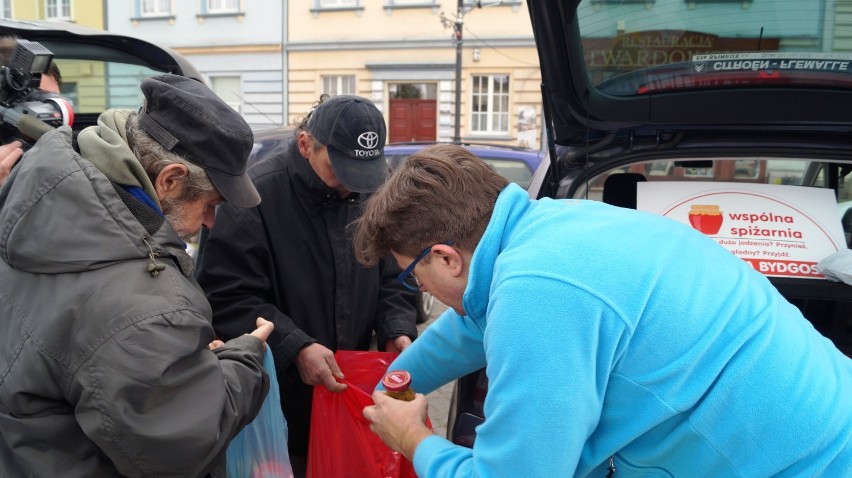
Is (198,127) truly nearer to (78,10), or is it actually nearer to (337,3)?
(337,3)

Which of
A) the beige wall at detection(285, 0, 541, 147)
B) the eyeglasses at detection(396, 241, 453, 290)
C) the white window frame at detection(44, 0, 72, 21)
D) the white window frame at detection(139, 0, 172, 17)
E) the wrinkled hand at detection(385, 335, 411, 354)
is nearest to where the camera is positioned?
the eyeglasses at detection(396, 241, 453, 290)

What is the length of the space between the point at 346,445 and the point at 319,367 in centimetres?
24

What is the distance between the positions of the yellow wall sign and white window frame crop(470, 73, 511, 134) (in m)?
17.0

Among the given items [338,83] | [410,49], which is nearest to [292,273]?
[410,49]

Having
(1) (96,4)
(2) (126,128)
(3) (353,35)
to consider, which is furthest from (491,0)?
(2) (126,128)

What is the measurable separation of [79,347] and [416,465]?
0.64 metres

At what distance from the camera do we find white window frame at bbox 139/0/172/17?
21556 millimetres

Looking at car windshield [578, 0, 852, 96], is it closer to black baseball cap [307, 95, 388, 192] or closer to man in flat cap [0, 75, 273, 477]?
black baseball cap [307, 95, 388, 192]

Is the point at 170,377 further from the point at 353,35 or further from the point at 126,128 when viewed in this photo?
the point at 353,35

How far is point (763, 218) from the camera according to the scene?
2271 millimetres

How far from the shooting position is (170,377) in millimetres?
1176

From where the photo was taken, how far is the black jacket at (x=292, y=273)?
6.82 feet

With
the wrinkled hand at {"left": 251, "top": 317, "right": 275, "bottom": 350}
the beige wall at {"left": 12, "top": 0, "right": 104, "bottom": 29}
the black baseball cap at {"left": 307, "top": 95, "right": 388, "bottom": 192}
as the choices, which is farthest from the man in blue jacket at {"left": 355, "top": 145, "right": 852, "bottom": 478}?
the beige wall at {"left": 12, "top": 0, "right": 104, "bottom": 29}

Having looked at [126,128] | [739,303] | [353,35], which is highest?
[353,35]
